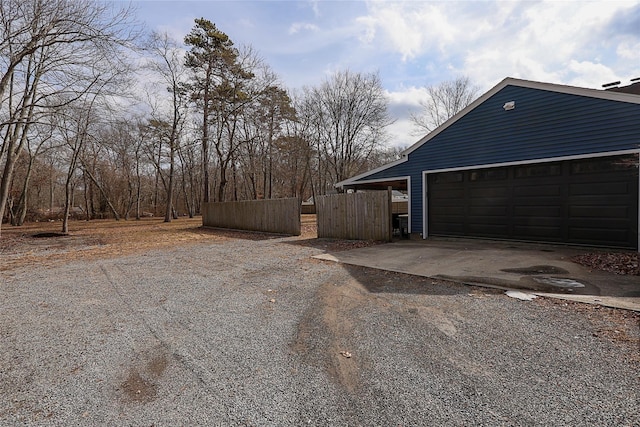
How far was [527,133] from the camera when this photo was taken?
26.8 feet

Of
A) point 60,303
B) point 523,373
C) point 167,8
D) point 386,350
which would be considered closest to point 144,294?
point 60,303

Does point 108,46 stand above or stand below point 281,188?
above

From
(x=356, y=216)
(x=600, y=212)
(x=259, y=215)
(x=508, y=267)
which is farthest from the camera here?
(x=259, y=215)

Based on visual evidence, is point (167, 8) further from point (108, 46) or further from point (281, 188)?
point (281, 188)

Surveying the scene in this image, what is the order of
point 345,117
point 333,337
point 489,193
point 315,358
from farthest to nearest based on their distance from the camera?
1. point 345,117
2. point 489,193
3. point 333,337
4. point 315,358

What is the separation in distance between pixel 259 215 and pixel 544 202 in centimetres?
1028

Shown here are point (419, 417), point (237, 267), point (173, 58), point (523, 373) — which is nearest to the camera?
point (419, 417)

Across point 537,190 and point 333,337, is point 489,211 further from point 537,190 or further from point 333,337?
point 333,337

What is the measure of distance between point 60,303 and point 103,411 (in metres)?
3.19

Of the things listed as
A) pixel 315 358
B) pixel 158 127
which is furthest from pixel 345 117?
pixel 315 358

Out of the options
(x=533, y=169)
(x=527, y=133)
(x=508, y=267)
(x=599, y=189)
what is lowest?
(x=508, y=267)

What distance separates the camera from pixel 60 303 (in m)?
4.31

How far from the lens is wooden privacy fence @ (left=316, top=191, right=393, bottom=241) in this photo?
9.47 metres

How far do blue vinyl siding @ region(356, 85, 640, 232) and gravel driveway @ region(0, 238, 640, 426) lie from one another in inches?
213
